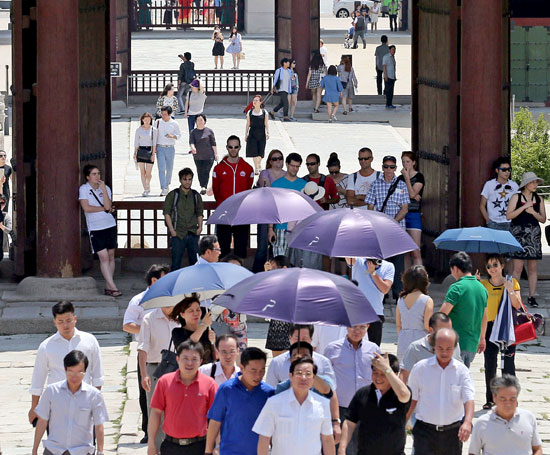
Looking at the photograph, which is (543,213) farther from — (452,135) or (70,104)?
(70,104)

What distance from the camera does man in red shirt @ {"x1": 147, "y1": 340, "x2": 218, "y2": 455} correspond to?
1017 cm

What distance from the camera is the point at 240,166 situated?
60.3ft

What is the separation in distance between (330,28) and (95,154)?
47.0 meters

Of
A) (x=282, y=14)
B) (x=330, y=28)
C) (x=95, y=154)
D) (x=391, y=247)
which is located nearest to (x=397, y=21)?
(x=330, y=28)

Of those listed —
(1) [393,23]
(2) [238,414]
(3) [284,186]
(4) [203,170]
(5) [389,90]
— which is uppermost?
(1) [393,23]

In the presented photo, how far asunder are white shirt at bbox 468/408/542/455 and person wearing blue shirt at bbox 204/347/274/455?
1.43 metres

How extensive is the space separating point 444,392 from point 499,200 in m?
6.91

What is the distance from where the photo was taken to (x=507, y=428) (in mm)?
9930

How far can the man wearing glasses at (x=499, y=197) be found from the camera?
17.3 metres

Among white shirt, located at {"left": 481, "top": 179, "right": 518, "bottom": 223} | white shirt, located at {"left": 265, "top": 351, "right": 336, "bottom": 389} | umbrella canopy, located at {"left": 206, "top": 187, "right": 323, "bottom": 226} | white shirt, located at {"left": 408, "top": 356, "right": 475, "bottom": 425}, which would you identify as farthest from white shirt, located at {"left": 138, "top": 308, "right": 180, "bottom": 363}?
white shirt, located at {"left": 481, "top": 179, "right": 518, "bottom": 223}

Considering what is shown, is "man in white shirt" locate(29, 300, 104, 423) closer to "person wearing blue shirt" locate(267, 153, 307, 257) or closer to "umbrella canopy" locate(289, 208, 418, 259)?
"umbrella canopy" locate(289, 208, 418, 259)

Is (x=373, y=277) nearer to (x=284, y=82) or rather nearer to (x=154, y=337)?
(x=154, y=337)

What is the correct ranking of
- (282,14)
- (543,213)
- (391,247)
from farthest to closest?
1. (282,14)
2. (543,213)
3. (391,247)

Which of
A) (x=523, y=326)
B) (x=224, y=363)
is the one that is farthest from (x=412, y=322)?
(x=224, y=363)
